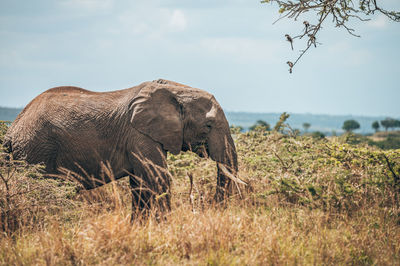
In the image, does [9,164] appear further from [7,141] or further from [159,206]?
[159,206]

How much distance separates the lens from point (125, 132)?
8.23 m

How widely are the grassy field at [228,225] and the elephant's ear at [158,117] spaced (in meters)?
0.94

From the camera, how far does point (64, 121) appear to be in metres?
8.14

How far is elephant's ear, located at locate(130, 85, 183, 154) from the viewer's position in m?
8.09

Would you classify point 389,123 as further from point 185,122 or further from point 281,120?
point 185,122

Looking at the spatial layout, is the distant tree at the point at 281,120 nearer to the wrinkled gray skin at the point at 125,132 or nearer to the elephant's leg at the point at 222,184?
the wrinkled gray skin at the point at 125,132

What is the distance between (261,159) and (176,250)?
4.57 metres

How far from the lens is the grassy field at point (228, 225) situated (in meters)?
5.93

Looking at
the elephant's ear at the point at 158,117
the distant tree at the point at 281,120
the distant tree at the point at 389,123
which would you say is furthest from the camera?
the distant tree at the point at 389,123

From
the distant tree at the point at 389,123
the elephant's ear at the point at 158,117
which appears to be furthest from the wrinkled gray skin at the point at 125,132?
the distant tree at the point at 389,123

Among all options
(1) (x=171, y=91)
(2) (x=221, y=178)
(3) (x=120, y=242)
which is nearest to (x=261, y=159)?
(2) (x=221, y=178)

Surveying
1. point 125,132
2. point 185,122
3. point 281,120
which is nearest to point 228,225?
point 185,122

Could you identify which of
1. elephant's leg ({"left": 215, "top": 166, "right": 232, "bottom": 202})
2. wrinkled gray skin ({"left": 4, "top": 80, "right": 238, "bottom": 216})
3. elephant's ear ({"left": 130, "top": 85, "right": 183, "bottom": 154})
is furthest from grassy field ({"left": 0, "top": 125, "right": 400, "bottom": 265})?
elephant's ear ({"left": 130, "top": 85, "right": 183, "bottom": 154})

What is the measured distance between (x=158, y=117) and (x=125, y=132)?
26.7 inches
